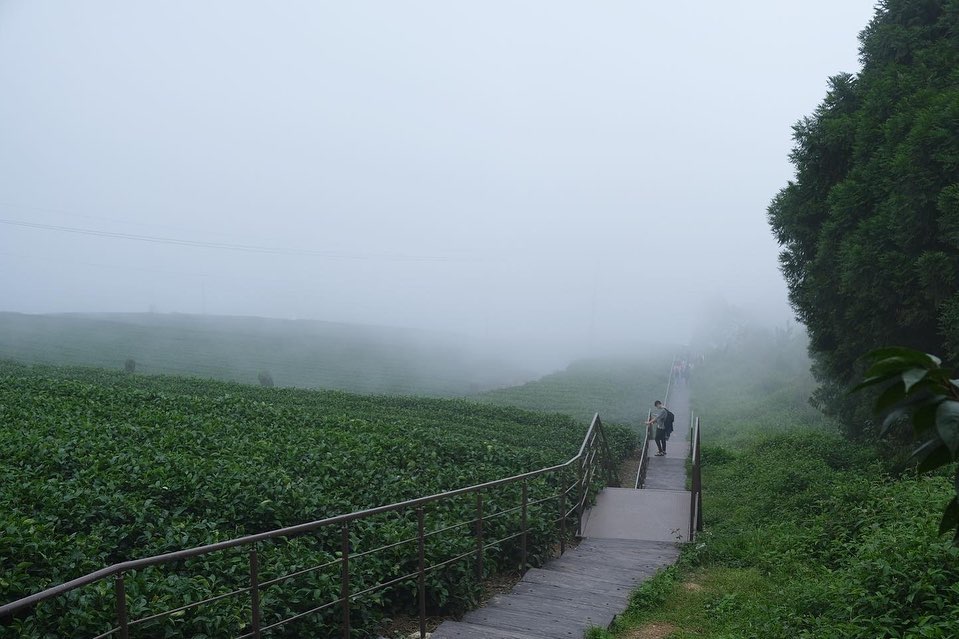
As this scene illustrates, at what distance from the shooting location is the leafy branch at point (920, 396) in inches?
58.5

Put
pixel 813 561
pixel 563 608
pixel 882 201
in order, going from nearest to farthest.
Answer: pixel 563 608 < pixel 813 561 < pixel 882 201

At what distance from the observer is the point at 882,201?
426 inches

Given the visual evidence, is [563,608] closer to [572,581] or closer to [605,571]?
[572,581]

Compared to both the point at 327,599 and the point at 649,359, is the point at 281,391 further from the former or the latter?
the point at 649,359

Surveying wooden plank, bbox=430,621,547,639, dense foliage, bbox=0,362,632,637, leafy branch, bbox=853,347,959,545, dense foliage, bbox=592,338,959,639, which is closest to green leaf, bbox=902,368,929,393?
leafy branch, bbox=853,347,959,545

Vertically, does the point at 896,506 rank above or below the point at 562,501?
above

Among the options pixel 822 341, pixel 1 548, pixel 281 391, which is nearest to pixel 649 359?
pixel 281 391

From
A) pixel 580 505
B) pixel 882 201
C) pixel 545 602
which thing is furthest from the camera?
pixel 882 201

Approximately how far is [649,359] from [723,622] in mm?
66797

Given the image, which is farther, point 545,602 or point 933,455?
point 545,602

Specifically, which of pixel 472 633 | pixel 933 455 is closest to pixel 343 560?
pixel 472 633

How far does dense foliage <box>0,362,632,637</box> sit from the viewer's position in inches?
211

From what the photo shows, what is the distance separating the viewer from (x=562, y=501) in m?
9.23

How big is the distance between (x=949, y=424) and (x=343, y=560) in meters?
4.36
